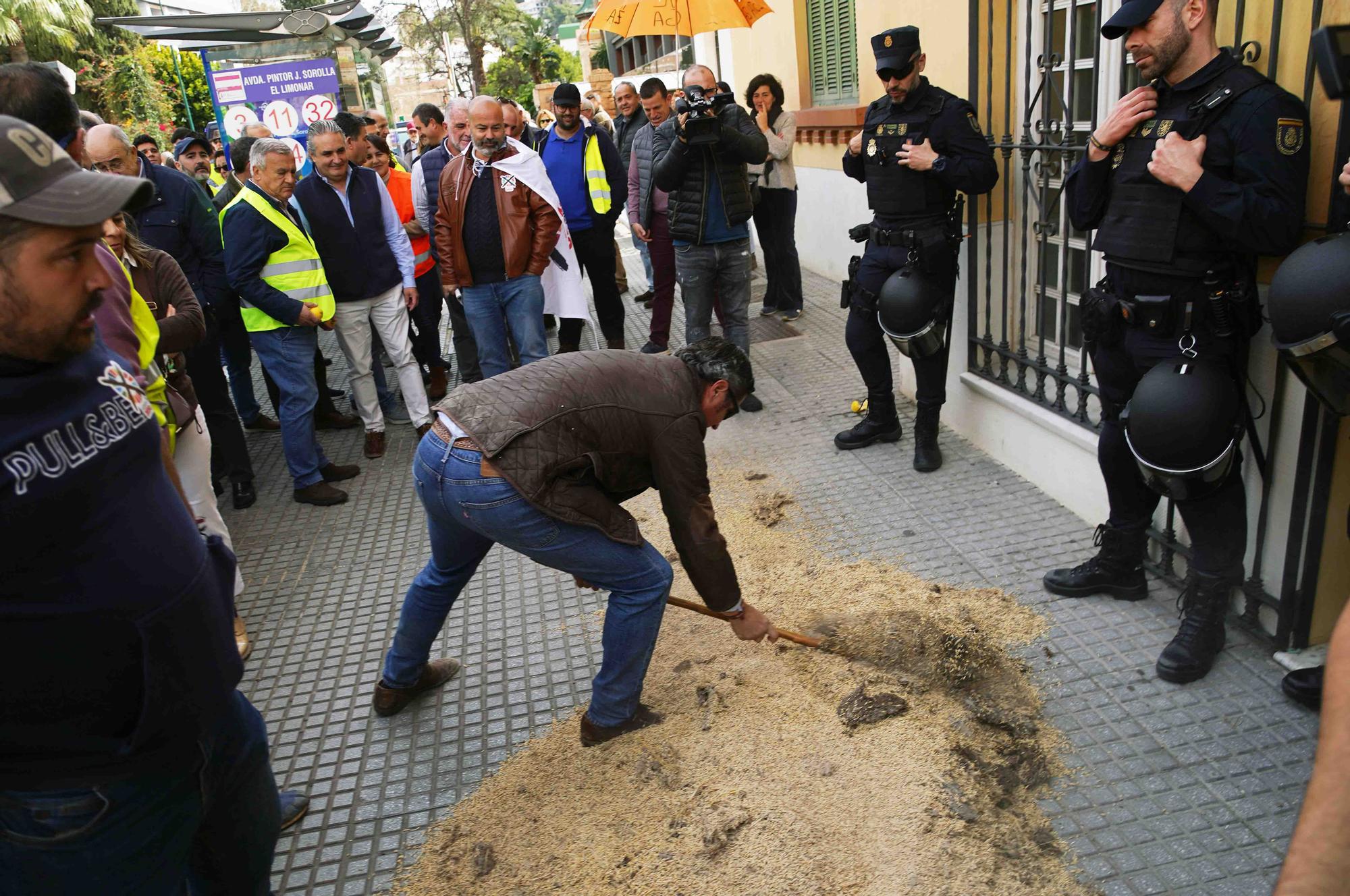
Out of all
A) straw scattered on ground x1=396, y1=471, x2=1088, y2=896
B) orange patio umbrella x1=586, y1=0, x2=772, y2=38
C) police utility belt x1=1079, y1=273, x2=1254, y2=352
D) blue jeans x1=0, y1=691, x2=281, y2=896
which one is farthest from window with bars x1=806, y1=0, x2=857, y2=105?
blue jeans x1=0, y1=691, x2=281, y2=896

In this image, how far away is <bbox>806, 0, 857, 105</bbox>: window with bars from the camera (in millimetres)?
8336

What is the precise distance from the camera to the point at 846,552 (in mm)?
4285

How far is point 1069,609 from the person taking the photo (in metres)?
3.65

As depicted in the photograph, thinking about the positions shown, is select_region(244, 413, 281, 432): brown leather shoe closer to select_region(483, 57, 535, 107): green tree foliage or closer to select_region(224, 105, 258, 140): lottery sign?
select_region(224, 105, 258, 140): lottery sign

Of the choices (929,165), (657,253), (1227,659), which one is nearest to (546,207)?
(657,253)

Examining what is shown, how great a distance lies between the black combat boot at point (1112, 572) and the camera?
361cm

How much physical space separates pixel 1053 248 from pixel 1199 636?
2.21 metres

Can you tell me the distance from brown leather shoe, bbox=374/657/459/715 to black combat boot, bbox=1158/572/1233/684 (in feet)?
8.20

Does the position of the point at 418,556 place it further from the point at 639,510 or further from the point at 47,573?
the point at 47,573

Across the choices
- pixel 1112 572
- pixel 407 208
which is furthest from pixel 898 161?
pixel 407 208

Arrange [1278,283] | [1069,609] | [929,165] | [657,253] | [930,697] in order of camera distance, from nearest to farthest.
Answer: [1278,283]
[930,697]
[1069,609]
[929,165]
[657,253]

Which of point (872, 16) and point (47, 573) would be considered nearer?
point (47, 573)

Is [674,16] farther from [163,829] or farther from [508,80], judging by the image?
[508,80]

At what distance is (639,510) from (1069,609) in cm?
222
